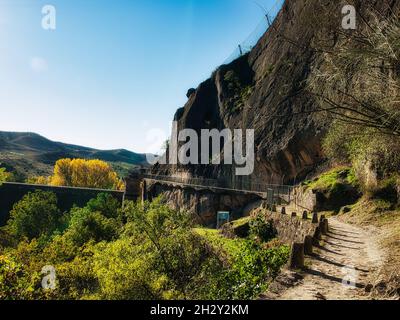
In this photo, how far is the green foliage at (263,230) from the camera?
19.0m

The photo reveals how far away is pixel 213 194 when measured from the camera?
36.3 m

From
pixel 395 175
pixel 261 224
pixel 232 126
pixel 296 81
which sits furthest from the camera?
pixel 232 126

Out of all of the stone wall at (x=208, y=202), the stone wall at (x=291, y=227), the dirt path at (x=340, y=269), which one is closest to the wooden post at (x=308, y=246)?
the dirt path at (x=340, y=269)

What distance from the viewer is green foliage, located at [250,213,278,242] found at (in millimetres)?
19000

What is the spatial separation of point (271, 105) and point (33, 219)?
3344cm

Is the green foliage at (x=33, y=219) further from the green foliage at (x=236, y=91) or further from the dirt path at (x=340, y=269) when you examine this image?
the dirt path at (x=340, y=269)

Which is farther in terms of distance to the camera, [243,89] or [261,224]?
[243,89]

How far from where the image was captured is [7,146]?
190 metres

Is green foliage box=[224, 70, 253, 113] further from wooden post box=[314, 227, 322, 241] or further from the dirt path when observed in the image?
the dirt path

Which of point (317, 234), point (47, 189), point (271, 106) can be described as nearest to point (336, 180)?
point (317, 234)
